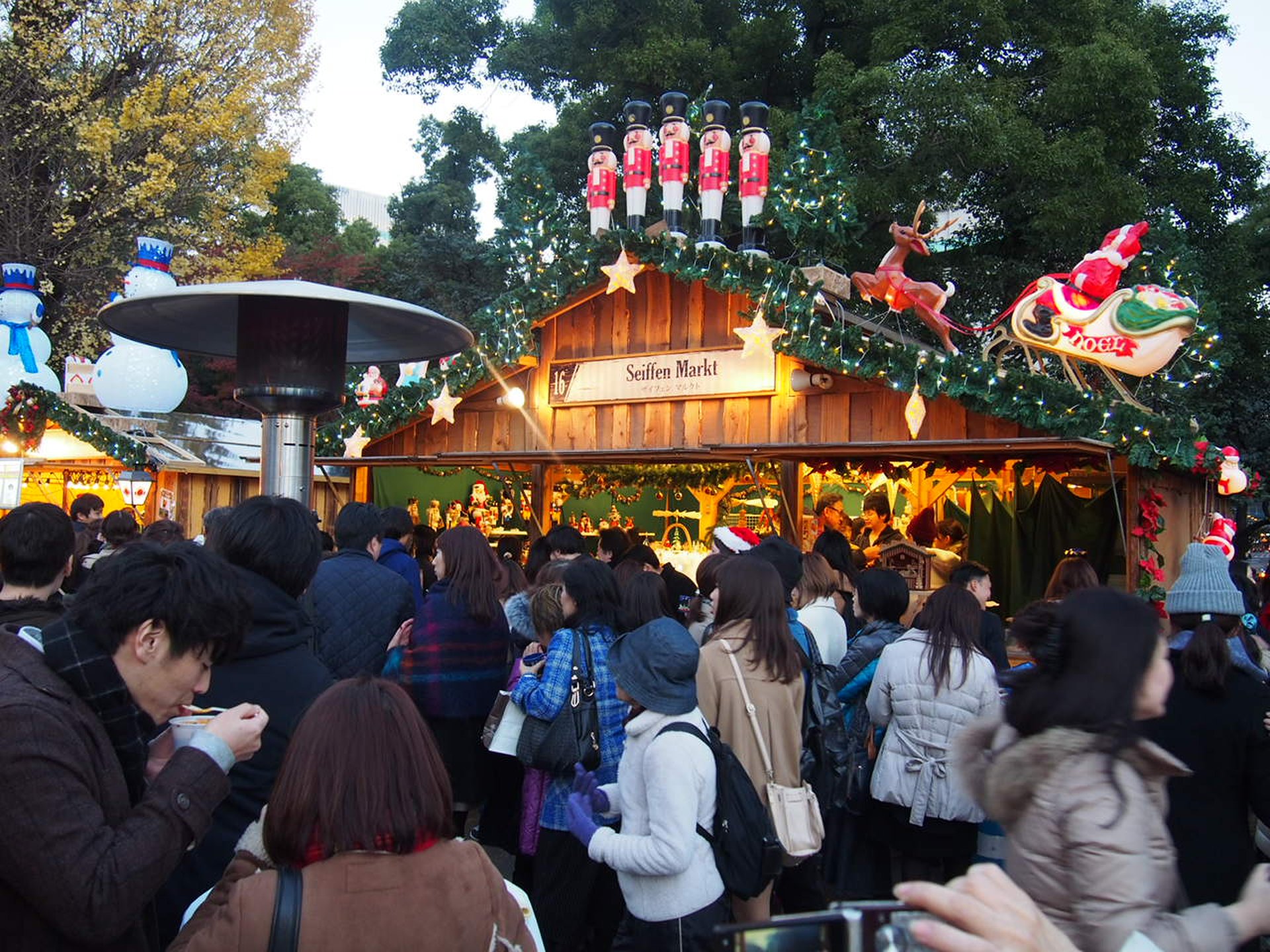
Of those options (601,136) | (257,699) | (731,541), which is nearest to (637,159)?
(601,136)

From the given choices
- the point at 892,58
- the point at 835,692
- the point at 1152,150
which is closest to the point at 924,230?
the point at 892,58

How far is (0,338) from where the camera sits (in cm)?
1384

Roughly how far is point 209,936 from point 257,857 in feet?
0.69

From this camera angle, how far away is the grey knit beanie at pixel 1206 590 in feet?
11.8

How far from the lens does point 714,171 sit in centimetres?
1067

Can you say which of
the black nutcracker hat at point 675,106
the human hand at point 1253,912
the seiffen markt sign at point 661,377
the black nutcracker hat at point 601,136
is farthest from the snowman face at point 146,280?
the human hand at point 1253,912

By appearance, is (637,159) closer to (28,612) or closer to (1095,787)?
(28,612)

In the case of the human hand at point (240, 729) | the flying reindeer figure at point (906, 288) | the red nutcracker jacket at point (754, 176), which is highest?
the red nutcracker jacket at point (754, 176)

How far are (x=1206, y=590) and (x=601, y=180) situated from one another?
30.5ft

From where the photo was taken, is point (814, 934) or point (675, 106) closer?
point (814, 934)

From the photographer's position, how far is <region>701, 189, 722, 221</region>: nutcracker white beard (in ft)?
34.4

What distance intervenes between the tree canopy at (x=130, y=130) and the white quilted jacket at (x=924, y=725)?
64.5 ft

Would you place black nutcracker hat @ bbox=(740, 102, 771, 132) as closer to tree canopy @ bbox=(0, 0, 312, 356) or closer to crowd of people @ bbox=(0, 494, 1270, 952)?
crowd of people @ bbox=(0, 494, 1270, 952)

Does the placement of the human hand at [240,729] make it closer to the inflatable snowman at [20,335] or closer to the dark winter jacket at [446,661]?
the dark winter jacket at [446,661]
